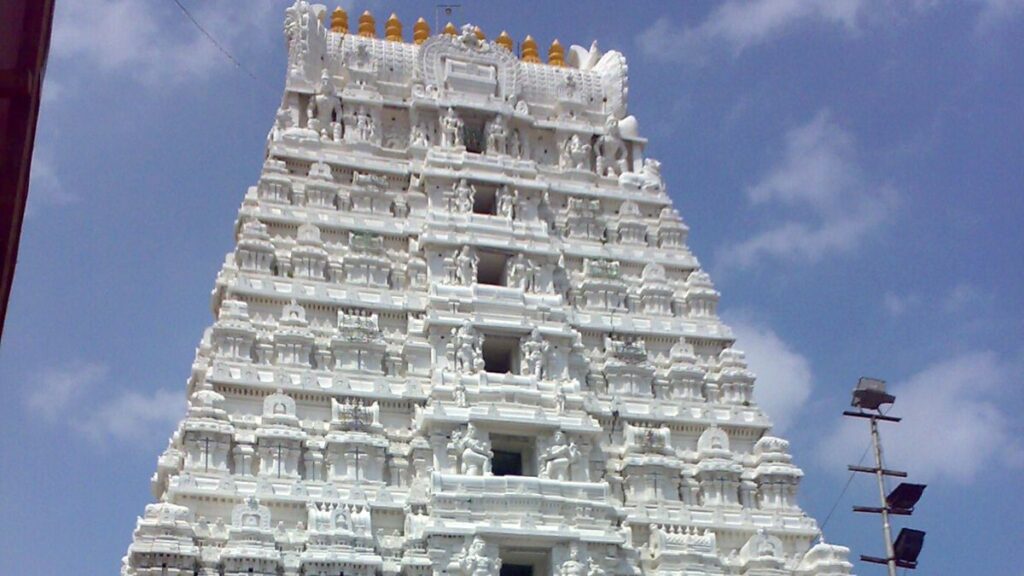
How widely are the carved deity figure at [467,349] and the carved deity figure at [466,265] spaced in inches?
65.1

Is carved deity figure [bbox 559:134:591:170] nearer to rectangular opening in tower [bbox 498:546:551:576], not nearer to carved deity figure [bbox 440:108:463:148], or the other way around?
carved deity figure [bbox 440:108:463:148]

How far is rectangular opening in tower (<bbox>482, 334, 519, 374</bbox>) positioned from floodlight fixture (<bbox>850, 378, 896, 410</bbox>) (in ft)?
26.6

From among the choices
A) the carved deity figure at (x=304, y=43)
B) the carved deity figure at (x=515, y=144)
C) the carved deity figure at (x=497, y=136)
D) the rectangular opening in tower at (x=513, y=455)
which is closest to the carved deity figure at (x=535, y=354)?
the rectangular opening in tower at (x=513, y=455)

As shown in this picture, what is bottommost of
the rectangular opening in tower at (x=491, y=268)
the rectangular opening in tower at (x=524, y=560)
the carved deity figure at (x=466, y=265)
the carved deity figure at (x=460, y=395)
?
the rectangular opening in tower at (x=524, y=560)

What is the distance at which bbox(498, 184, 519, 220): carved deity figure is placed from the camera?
115 ft

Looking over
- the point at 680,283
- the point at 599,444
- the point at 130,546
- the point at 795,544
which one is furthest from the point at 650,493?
the point at 130,546

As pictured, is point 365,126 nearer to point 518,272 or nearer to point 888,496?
point 518,272

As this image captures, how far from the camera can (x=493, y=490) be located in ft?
93.6

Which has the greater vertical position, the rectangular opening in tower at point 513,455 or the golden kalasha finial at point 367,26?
the golden kalasha finial at point 367,26

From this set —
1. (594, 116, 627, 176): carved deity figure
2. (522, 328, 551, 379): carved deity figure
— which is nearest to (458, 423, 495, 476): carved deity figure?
(522, 328, 551, 379): carved deity figure

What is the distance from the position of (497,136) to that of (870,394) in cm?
1326

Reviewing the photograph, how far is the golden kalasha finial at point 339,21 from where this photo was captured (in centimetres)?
3941

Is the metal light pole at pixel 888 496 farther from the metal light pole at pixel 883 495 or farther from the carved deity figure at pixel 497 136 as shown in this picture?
the carved deity figure at pixel 497 136

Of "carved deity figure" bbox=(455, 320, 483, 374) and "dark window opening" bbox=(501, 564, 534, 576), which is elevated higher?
"carved deity figure" bbox=(455, 320, 483, 374)
